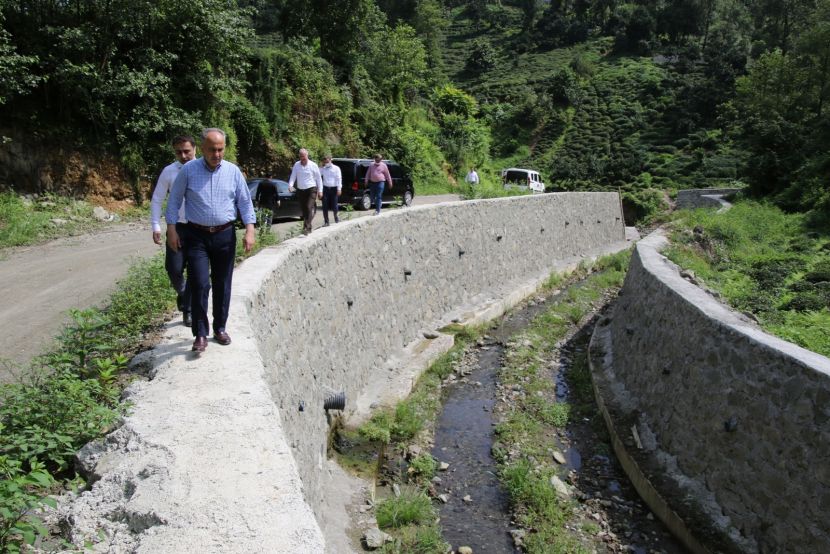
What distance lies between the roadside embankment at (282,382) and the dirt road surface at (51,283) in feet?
5.35

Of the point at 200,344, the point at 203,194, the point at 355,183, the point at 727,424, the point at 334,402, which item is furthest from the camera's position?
the point at 355,183

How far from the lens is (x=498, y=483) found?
27.1 ft

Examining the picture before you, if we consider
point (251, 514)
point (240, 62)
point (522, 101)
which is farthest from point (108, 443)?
point (522, 101)

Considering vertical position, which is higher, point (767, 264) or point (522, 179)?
point (767, 264)

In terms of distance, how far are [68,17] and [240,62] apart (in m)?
5.29

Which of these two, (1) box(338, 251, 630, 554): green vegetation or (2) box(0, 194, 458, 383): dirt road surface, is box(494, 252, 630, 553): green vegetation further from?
(2) box(0, 194, 458, 383): dirt road surface

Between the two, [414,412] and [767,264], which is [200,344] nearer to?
[414,412]

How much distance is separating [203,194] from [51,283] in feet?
18.9

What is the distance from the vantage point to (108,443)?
3.48 m

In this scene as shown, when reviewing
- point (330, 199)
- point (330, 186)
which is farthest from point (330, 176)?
point (330, 199)

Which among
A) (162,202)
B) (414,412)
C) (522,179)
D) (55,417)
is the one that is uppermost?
(162,202)

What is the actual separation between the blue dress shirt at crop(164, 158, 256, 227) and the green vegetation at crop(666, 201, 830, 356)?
23.9 ft

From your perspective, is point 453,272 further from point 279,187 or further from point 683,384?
point 683,384

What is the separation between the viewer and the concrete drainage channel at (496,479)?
23.5 ft
